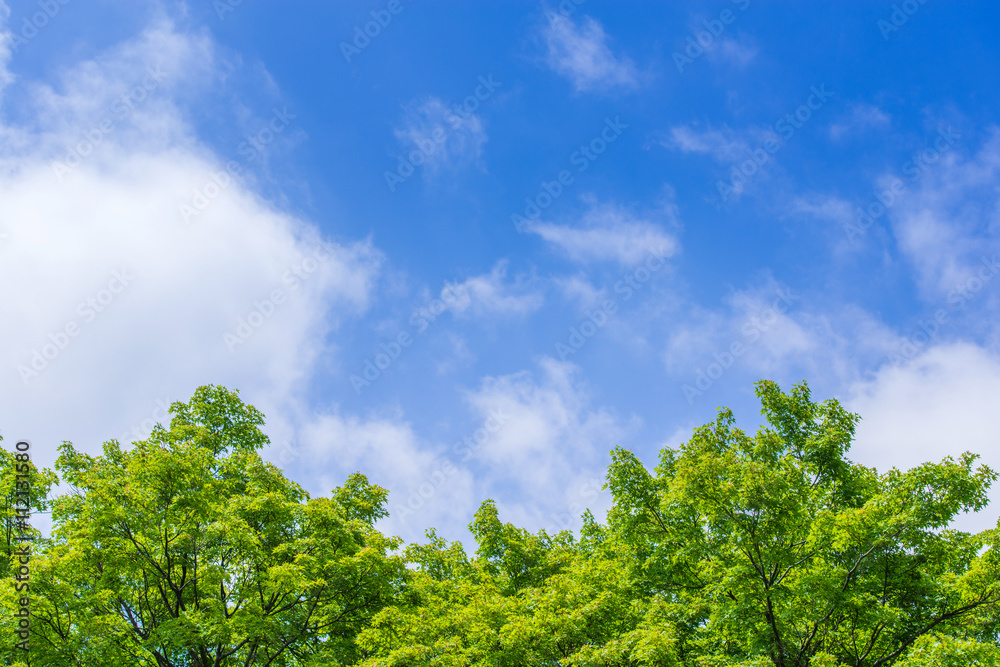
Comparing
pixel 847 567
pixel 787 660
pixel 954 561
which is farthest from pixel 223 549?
pixel 954 561

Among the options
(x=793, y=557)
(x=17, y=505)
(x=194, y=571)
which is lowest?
(x=793, y=557)

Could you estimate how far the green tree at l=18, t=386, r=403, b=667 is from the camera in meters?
15.5

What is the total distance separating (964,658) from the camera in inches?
497

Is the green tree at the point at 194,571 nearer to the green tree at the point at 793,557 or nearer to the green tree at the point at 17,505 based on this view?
the green tree at the point at 17,505

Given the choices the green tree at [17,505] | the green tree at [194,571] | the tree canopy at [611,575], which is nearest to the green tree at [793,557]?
the tree canopy at [611,575]

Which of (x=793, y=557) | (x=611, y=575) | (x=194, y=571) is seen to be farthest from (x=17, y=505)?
(x=793, y=557)

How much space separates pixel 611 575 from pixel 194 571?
1130cm

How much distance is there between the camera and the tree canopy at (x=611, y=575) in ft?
48.9

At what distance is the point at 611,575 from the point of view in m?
18.5

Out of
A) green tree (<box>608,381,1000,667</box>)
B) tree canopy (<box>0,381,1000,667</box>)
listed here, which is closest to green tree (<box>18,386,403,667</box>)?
tree canopy (<box>0,381,1000,667</box>)

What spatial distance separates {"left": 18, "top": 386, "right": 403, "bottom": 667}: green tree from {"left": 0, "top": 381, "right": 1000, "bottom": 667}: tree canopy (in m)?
0.06

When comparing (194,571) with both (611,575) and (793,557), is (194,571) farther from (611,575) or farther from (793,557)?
(793,557)

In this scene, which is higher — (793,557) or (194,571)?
(194,571)

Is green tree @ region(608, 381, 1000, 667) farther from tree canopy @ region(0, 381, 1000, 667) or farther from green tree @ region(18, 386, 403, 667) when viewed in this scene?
green tree @ region(18, 386, 403, 667)
